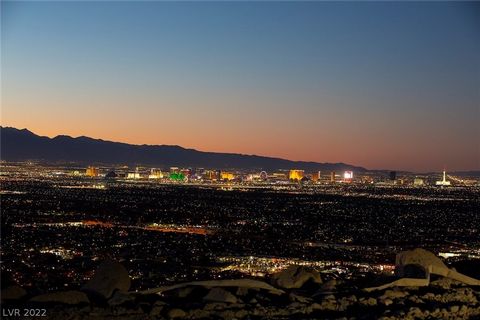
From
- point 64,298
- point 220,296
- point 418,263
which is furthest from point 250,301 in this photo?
point 418,263

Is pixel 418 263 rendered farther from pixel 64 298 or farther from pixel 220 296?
pixel 64 298

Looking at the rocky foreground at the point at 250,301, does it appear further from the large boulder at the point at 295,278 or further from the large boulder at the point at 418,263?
the large boulder at the point at 418,263

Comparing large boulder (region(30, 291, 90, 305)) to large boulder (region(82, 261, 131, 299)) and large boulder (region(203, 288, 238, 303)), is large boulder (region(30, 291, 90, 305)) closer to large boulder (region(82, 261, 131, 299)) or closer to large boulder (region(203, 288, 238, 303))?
large boulder (region(82, 261, 131, 299))

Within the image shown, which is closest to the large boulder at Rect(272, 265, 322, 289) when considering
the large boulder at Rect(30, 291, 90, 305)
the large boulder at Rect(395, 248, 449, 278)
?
the large boulder at Rect(395, 248, 449, 278)

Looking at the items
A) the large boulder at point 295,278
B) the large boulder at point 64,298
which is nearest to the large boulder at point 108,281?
the large boulder at point 64,298

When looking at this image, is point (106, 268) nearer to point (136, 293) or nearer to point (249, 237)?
point (136, 293)

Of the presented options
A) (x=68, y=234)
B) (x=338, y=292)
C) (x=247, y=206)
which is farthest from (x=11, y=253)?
(x=247, y=206)
